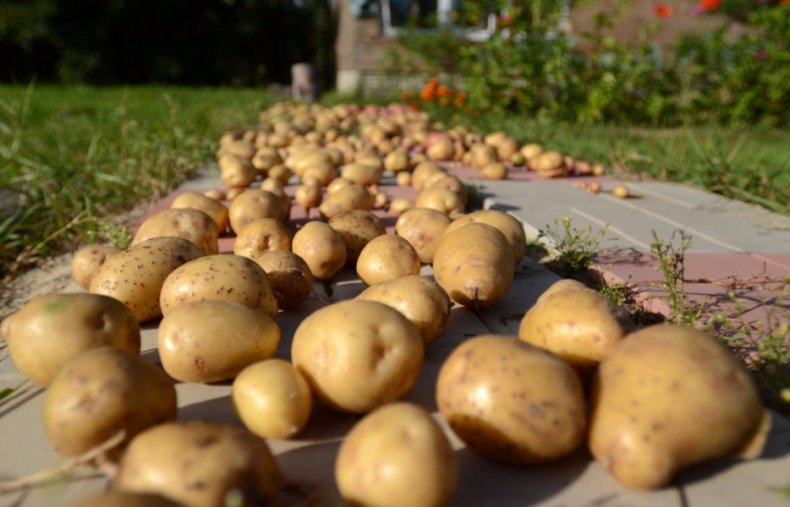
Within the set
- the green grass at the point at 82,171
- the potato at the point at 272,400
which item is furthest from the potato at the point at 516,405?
the green grass at the point at 82,171

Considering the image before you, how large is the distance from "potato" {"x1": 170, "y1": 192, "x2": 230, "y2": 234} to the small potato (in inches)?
37.1

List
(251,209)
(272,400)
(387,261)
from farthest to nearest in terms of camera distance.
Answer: (251,209)
(387,261)
(272,400)

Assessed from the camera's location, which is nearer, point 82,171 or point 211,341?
point 211,341

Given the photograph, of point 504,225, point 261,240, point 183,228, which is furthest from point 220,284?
point 504,225

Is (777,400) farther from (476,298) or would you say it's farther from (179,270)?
(179,270)

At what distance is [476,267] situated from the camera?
1.94 metres

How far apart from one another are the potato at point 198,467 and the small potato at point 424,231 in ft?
4.62

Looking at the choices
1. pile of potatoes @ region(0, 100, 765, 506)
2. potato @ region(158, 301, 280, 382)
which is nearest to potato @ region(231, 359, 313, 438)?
pile of potatoes @ region(0, 100, 765, 506)

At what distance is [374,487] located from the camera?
1.07 m

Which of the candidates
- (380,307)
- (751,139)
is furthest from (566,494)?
(751,139)

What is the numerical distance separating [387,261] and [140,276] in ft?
2.68

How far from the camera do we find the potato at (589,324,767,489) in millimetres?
1169

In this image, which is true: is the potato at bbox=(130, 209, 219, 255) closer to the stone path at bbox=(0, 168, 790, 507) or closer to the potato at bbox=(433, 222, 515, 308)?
the stone path at bbox=(0, 168, 790, 507)

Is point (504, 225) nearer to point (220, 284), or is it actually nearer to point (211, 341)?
point (220, 284)
